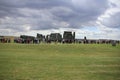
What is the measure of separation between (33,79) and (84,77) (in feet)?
10.4

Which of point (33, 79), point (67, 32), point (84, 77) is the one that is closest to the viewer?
point (33, 79)

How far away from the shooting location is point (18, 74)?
1867 cm

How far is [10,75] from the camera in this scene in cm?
1811

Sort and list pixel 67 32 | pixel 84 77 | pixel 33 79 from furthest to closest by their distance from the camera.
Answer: pixel 67 32 → pixel 84 77 → pixel 33 79

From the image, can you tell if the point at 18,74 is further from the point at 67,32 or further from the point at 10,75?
the point at 67,32

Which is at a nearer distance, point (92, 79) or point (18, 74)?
point (92, 79)

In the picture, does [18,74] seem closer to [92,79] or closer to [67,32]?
[92,79]

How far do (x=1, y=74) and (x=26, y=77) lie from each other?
1.99 meters

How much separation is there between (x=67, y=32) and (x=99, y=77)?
361 feet

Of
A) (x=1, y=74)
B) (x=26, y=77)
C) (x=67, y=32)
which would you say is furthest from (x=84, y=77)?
(x=67, y=32)

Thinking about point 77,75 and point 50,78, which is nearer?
point 50,78

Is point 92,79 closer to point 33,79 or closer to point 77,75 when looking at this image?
point 77,75

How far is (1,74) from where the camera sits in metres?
18.5

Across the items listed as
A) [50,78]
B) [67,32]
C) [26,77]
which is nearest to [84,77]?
[50,78]
